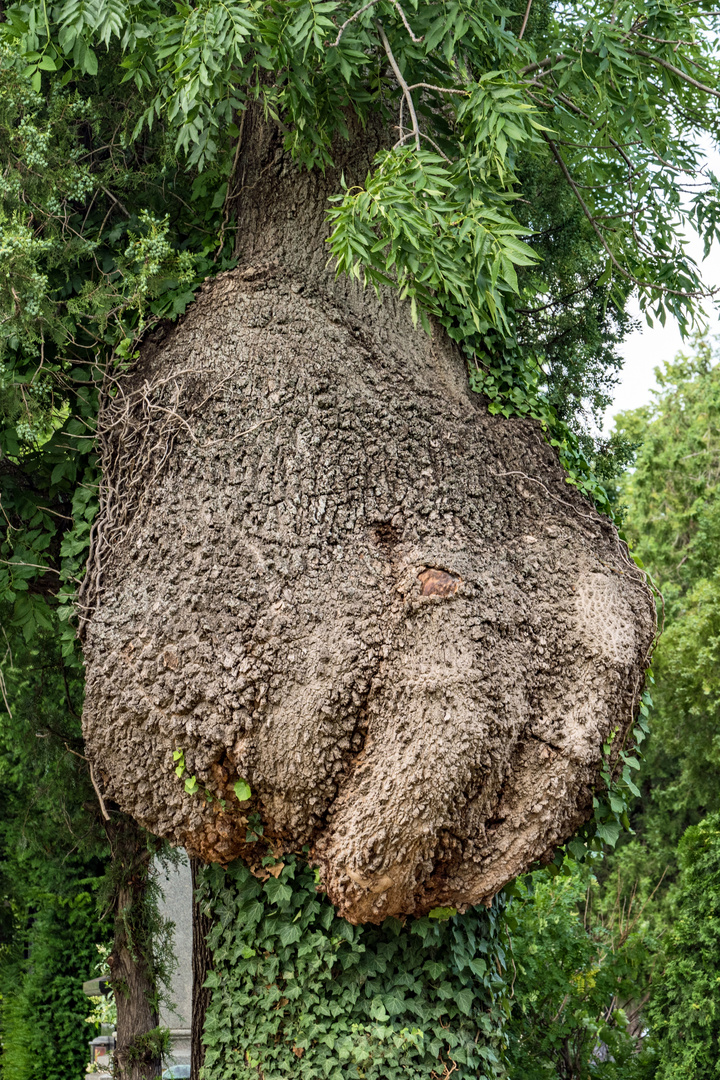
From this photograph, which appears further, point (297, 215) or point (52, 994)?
point (52, 994)

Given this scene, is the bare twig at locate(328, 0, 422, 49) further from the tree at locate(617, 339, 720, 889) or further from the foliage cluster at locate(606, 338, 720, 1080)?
the tree at locate(617, 339, 720, 889)

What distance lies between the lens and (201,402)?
4629mm

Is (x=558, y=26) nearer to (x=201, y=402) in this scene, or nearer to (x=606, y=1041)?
(x=201, y=402)

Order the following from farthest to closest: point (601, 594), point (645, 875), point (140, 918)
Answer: point (645, 875) → point (140, 918) → point (601, 594)

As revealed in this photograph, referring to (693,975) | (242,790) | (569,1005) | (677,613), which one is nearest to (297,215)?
(242,790)

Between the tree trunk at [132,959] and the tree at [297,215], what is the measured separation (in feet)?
6.53

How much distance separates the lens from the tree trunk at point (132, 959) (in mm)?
6621

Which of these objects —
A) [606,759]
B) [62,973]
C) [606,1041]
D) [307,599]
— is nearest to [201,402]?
[307,599]

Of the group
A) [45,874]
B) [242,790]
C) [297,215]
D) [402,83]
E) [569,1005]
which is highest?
[402,83]

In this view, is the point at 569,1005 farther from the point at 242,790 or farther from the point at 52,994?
the point at 52,994

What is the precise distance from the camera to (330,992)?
4.23 metres

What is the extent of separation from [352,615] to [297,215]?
2.38m

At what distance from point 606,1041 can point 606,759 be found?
151 inches

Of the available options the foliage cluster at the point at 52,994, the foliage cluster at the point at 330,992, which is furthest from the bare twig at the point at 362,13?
the foliage cluster at the point at 52,994
